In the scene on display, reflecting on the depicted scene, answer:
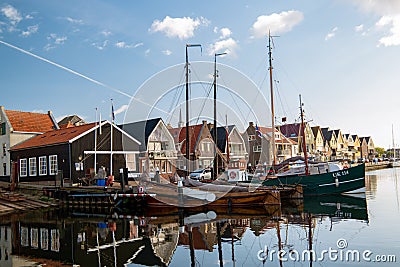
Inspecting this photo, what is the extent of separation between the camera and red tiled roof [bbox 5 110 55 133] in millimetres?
41425

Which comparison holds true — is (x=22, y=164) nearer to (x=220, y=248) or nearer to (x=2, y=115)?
(x=2, y=115)

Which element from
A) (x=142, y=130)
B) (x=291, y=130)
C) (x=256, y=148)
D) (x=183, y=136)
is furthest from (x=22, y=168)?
(x=291, y=130)

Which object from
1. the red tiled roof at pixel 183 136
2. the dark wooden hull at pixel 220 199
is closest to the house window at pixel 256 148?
the red tiled roof at pixel 183 136

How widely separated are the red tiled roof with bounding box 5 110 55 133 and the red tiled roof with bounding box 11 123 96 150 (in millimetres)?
2727

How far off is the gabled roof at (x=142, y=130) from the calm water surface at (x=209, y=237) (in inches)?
630

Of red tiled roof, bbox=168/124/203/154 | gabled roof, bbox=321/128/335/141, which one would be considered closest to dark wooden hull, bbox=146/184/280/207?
red tiled roof, bbox=168/124/203/154

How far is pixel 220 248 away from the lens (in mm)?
14797

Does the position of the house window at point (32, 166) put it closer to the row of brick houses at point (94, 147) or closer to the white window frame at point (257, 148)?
the row of brick houses at point (94, 147)

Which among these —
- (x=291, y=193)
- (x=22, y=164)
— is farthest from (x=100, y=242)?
(x=22, y=164)

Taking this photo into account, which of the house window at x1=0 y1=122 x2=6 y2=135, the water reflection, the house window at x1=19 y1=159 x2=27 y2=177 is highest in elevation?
the house window at x1=0 y1=122 x2=6 y2=135

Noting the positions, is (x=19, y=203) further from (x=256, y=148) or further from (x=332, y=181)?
(x=256, y=148)

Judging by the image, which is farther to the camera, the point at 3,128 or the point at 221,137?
the point at 221,137

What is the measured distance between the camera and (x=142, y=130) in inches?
1686

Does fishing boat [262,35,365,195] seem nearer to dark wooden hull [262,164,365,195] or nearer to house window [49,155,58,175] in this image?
dark wooden hull [262,164,365,195]
